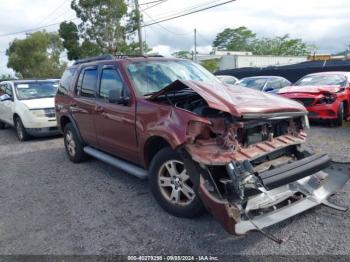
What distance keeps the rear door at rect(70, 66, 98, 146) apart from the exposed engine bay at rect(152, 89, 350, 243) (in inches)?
70.5

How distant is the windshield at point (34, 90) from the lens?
31.3 ft

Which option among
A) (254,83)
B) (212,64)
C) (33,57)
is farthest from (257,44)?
(254,83)

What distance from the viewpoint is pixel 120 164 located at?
474 cm

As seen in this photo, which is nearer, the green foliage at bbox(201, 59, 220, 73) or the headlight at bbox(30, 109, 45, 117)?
the headlight at bbox(30, 109, 45, 117)

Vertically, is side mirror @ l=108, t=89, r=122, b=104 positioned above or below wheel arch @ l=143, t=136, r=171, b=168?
above

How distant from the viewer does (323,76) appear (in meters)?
10.1

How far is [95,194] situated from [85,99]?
1717 millimetres

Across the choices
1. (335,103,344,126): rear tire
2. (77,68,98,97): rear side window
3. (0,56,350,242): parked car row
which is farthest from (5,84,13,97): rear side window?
(335,103,344,126): rear tire

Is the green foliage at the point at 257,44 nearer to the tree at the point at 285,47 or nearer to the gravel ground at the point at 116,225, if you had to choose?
the tree at the point at 285,47

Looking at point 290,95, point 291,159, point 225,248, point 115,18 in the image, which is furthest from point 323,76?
point 115,18

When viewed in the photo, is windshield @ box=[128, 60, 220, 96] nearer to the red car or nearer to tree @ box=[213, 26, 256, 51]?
the red car

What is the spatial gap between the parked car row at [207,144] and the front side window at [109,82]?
0.02 meters

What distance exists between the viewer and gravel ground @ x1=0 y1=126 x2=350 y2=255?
3.22m

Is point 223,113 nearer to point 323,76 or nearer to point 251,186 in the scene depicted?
point 251,186
